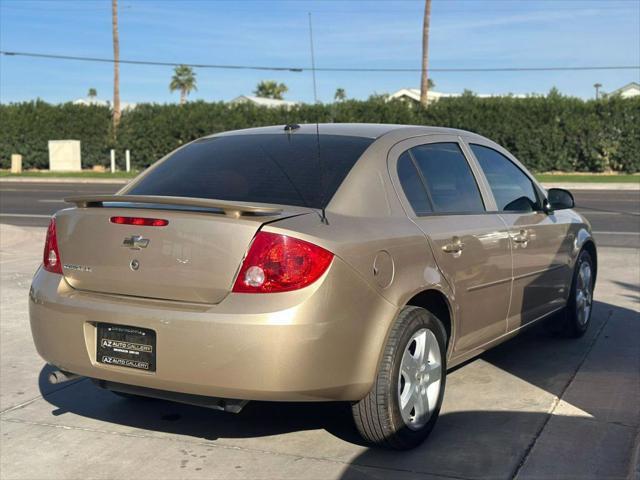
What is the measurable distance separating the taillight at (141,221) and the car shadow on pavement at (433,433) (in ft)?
3.95

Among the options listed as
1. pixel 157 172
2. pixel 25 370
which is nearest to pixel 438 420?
pixel 157 172

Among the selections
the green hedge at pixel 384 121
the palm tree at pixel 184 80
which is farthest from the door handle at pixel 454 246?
the palm tree at pixel 184 80

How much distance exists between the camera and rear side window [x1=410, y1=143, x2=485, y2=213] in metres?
4.81

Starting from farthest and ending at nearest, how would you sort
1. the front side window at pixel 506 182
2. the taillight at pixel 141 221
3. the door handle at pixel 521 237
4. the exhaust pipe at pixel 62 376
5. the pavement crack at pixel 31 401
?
the front side window at pixel 506 182 → the door handle at pixel 521 237 → the pavement crack at pixel 31 401 → the exhaust pipe at pixel 62 376 → the taillight at pixel 141 221

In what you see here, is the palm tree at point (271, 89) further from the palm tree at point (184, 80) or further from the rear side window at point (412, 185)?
the rear side window at point (412, 185)

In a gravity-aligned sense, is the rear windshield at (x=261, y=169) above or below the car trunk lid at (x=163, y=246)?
above

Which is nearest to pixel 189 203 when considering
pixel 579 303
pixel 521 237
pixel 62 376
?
pixel 62 376

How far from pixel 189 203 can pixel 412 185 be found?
1345 millimetres

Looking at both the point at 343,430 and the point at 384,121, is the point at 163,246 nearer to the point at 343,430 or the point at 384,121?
the point at 343,430

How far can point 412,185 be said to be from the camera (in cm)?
462

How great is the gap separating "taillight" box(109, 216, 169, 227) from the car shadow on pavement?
1.20 meters

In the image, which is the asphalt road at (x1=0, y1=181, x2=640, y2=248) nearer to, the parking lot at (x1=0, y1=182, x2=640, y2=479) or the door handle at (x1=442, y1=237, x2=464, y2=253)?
the parking lot at (x1=0, y1=182, x2=640, y2=479)

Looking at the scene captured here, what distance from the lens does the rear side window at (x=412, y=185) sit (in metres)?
4.54

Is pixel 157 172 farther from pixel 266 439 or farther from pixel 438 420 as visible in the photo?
pixel 438 420
